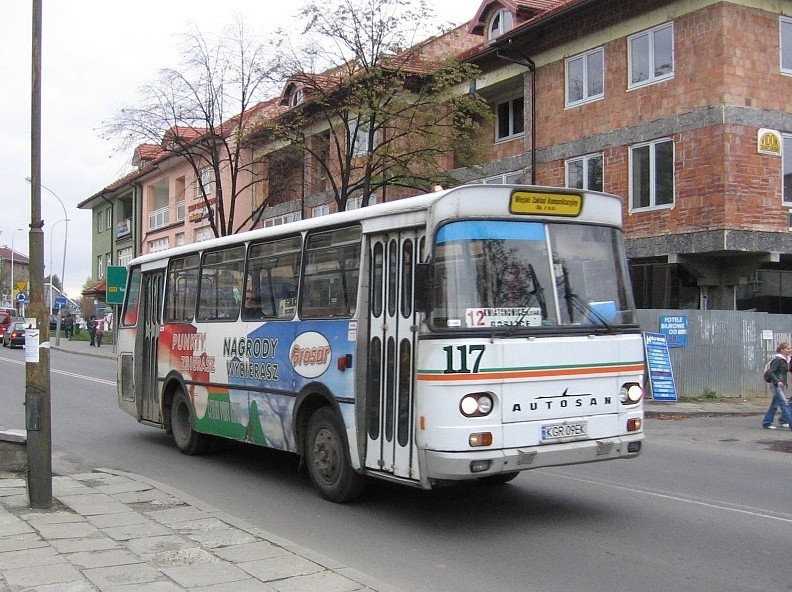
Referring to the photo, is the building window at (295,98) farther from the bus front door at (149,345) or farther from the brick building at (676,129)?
the bus front door at (149,345)

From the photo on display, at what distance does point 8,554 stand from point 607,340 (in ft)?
16.9

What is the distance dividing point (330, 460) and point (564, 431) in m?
2.49

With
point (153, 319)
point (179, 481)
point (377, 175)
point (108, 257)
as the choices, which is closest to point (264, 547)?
point (179, 481)

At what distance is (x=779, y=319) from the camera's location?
21047 mm

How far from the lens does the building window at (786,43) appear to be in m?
21.1

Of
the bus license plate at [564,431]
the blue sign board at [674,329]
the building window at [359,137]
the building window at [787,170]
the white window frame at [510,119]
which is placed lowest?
the bus license plate at [564,431]

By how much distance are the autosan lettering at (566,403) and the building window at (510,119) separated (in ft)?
67.5

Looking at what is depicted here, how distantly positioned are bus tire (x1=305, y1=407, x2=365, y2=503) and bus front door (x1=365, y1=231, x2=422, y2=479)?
1.73ft

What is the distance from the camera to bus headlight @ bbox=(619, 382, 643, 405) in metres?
7.84

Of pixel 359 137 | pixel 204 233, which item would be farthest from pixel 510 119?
pixel 204 233

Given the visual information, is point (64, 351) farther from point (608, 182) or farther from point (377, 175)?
point (608, 182)

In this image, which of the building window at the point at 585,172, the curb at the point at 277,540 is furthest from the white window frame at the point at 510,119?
the curb at the point at 277,540

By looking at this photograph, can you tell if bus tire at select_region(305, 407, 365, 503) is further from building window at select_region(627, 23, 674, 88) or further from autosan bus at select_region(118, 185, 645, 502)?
building window at select_region(627, 23, 674, 88)

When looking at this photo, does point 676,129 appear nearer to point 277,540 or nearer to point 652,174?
point 652,174
